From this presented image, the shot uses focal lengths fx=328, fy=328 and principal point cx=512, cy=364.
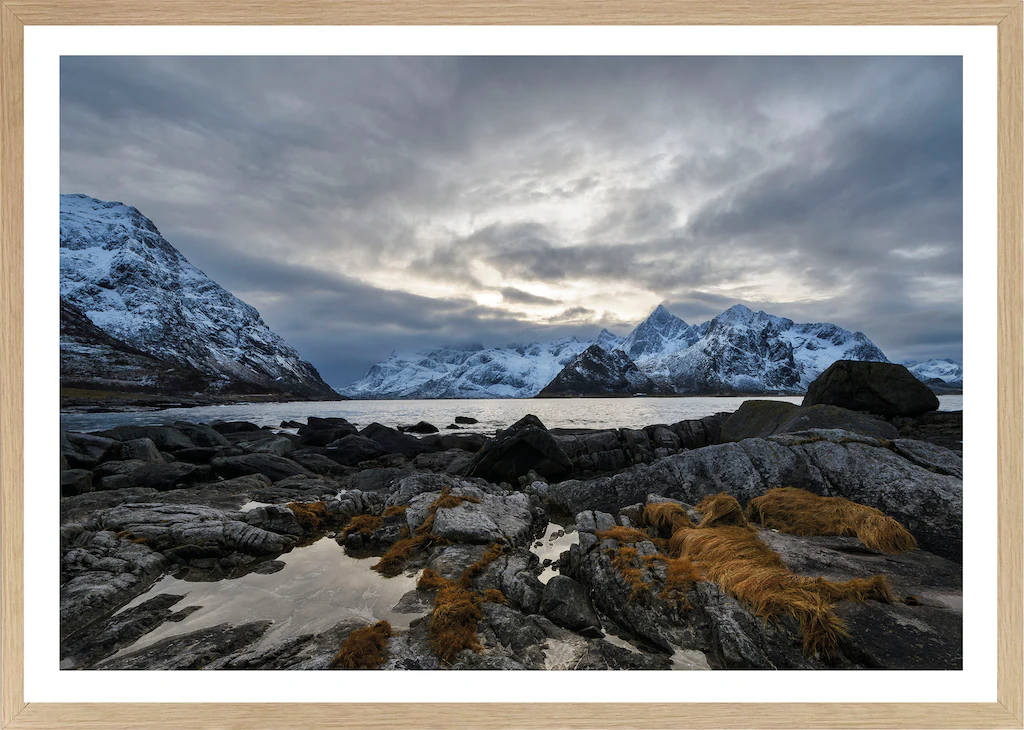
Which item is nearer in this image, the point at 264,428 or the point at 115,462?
the point at 115,462

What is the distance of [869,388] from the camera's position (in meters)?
8.73

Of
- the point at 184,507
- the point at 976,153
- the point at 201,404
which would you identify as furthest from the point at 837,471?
the point at 201,404

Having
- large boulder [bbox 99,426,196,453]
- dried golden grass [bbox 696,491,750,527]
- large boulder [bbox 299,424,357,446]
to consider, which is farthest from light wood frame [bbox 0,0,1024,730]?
large boulder [bbox 299,424,357,446]

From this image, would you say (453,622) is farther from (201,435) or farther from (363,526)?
(201,435)

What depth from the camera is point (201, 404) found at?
599 inches

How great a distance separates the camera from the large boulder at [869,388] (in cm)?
840

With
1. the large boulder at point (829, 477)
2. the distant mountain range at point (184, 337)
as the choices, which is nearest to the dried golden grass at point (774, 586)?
the large boulder at point (829, 477)

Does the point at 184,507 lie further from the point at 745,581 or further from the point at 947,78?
the point at 947,78

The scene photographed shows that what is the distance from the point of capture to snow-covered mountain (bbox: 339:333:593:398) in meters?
89.6

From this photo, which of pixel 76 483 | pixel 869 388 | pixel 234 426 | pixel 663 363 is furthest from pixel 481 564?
pixel 663 363

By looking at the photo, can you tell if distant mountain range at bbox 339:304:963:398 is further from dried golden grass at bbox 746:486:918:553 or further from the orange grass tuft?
the orange grass tuft

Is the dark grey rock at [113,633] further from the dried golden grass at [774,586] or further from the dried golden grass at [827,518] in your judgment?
the dried golden grass at [827,518]

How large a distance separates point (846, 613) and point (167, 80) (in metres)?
6.41

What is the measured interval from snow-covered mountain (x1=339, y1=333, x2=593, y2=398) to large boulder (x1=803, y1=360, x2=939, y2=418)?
64.5 meters
